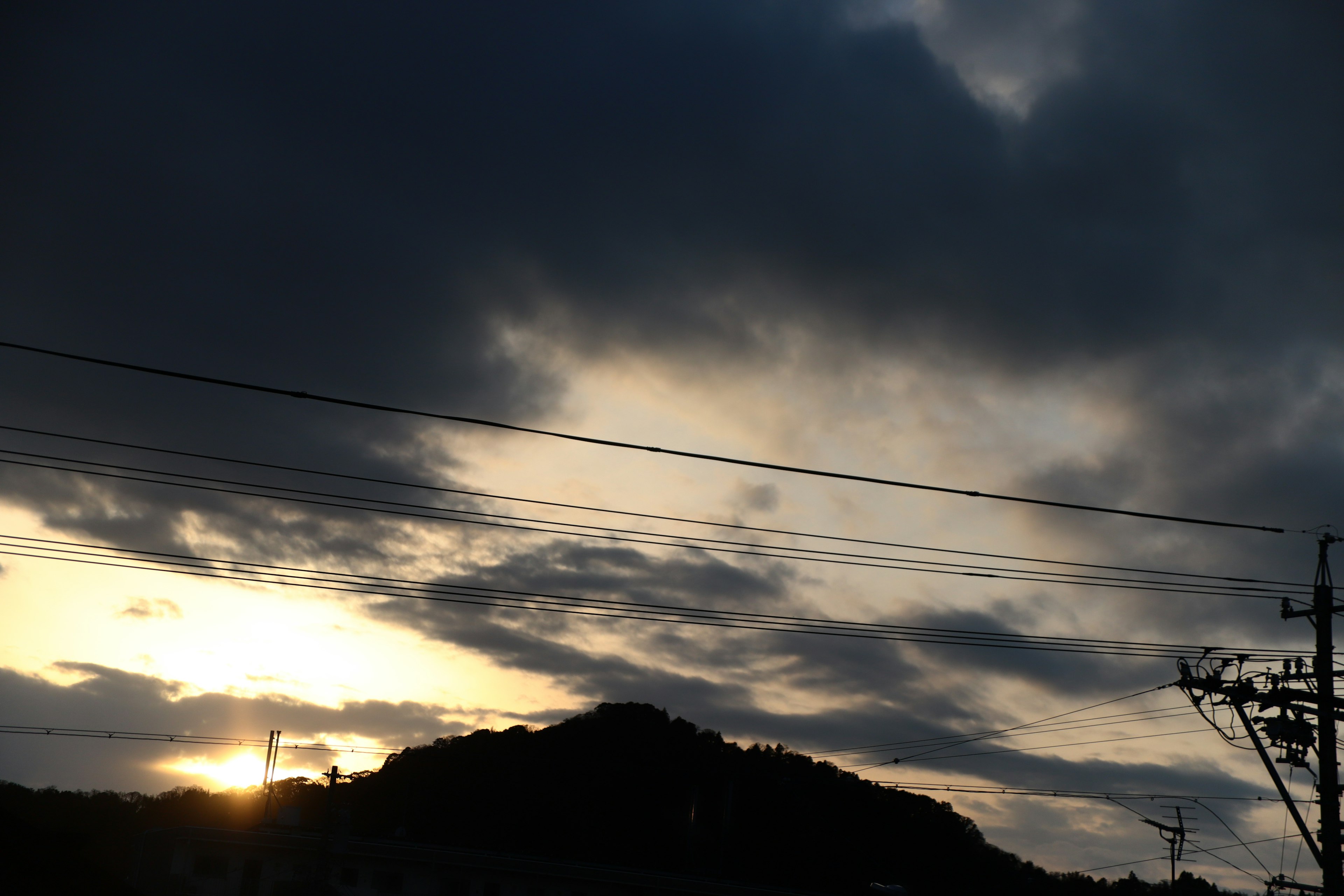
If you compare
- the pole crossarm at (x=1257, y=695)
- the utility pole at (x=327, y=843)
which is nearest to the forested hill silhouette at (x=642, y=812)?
the utility pole at (x=327, y=843)

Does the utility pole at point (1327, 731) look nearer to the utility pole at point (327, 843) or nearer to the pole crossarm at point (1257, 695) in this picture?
the pole crossarm at point (1257, 695)

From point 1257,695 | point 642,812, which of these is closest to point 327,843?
point 1257,695

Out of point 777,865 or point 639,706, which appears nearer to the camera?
point 777,865

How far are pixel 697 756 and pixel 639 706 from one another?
11.1 m

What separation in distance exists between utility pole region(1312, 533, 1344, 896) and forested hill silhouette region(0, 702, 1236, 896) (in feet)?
236

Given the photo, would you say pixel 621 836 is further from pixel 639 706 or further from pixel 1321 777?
pixel 1321 777

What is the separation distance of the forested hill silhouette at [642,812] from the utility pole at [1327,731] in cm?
7197

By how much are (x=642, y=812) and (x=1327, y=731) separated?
9674 centimetres

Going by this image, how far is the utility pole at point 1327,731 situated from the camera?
25.7 metres

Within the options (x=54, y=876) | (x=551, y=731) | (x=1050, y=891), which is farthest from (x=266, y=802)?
(x=1050, y=891)

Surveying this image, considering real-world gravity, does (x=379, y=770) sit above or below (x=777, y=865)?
above

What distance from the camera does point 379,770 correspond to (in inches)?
4257

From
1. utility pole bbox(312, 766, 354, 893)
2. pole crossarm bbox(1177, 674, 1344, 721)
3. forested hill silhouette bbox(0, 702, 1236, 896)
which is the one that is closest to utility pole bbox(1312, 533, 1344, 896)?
pole crossarm bbox(1177, 674, 1344, 721)

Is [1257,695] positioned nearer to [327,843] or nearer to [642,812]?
[327,843]
